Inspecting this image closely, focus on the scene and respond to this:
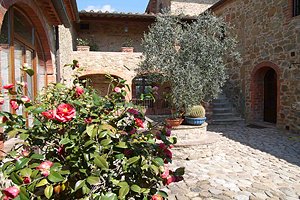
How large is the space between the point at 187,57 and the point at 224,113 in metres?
4.43

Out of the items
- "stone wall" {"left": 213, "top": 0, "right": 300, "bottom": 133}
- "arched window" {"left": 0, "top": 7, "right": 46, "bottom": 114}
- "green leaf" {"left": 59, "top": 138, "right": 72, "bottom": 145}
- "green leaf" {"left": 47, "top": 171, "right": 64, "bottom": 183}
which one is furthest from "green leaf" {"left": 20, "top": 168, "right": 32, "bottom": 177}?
"stone wall" {"left": 213, "top": 0, "right": 300, "bottom": 133}

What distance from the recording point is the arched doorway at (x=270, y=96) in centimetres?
859

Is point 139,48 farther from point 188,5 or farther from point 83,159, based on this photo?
point 83,159

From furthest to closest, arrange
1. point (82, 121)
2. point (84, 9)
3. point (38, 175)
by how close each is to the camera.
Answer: point (84, 9), point (82, 121), point (38, 175)

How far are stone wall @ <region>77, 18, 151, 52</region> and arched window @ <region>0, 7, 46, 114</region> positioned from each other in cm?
780

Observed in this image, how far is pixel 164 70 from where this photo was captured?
643cm

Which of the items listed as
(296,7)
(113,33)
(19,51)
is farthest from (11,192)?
(113,33)

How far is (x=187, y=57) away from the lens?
6.41 metres

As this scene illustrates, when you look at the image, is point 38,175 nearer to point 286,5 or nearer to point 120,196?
point 120,196

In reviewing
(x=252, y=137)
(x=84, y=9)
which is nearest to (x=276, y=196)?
(x=252, y=137)

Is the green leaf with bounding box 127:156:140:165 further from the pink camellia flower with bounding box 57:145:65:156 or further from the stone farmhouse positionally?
the stone farmhouse

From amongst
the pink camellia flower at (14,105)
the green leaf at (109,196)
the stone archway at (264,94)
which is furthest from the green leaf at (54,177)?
the stone archway at (264,94)

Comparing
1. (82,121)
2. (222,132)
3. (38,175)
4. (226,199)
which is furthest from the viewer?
(222,132)

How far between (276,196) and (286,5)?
22.0ft
